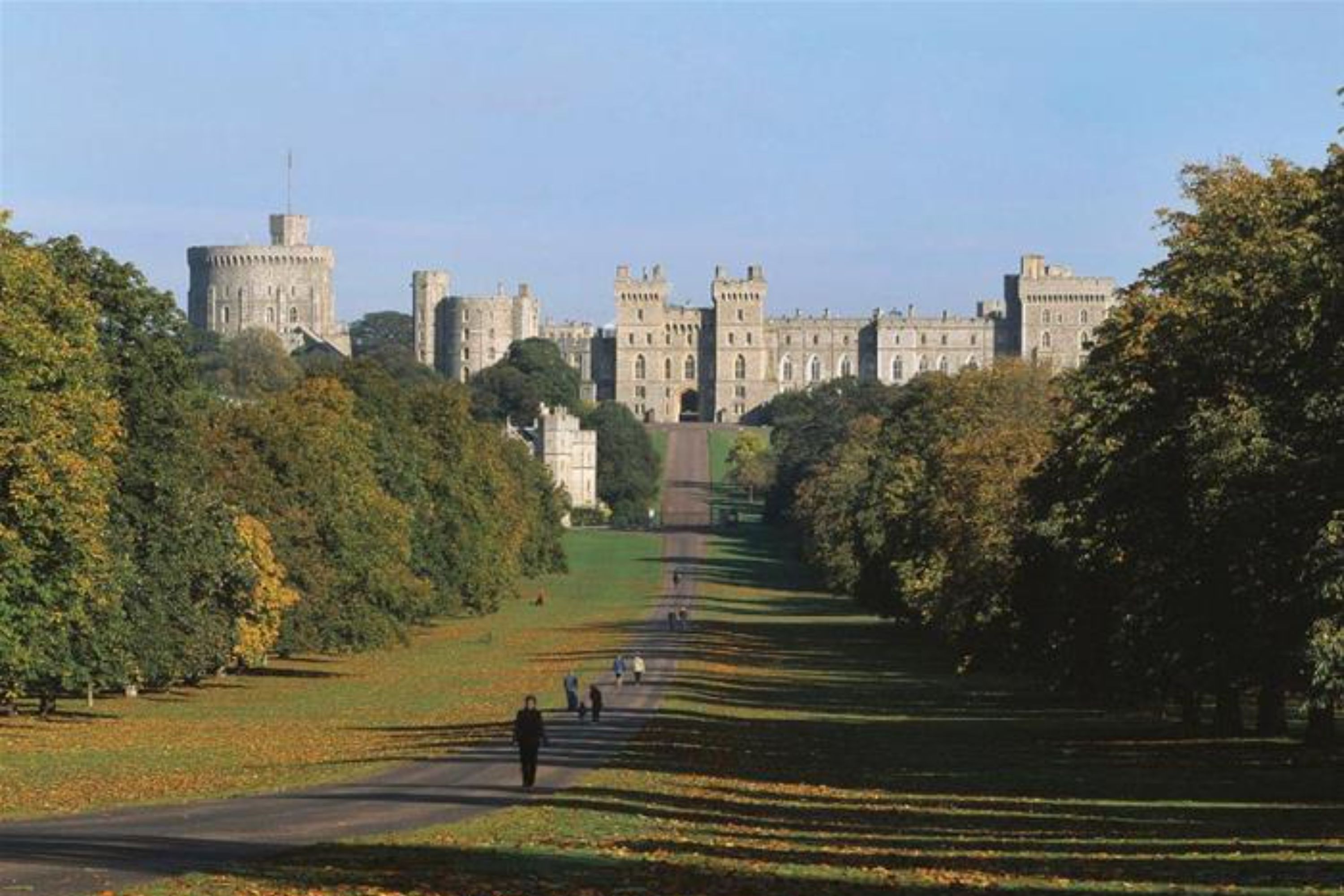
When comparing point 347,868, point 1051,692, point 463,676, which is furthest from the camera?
point 463,676

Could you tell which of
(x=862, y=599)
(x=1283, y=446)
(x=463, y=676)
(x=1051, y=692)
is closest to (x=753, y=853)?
(x=1283, y=446)

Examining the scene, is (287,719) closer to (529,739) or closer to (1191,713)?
(1191,713)

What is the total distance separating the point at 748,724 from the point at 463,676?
2162cm

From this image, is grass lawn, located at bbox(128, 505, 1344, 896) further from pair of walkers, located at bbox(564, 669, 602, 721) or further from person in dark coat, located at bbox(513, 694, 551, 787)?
pair of walkers, located at bbox(564, 669, 602, 721)

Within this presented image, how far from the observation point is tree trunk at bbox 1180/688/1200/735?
46.5m

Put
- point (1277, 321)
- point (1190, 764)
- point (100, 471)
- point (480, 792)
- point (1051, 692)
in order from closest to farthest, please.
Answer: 1. point (480, 792)
2. point (1277, 321)
3. point (1190, 764)
4. point (100, 471)
5. point (1051, 692)

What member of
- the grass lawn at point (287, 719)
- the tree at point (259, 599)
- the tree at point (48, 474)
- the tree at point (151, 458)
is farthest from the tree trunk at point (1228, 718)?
the tree at point (259, 599)

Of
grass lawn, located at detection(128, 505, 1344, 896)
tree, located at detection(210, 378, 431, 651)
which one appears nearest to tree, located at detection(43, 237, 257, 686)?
grass lawn, located at detection(128, 505, 1344, 896)

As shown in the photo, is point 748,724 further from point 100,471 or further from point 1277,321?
point 1277,321

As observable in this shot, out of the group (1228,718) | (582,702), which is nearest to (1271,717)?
(1228,718)

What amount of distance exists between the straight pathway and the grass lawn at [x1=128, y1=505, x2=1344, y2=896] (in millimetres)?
603

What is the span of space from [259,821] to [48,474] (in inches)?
799

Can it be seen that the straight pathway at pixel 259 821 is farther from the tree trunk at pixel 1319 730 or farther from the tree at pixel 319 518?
the tree at pixel 319 518

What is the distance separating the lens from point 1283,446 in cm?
3541
